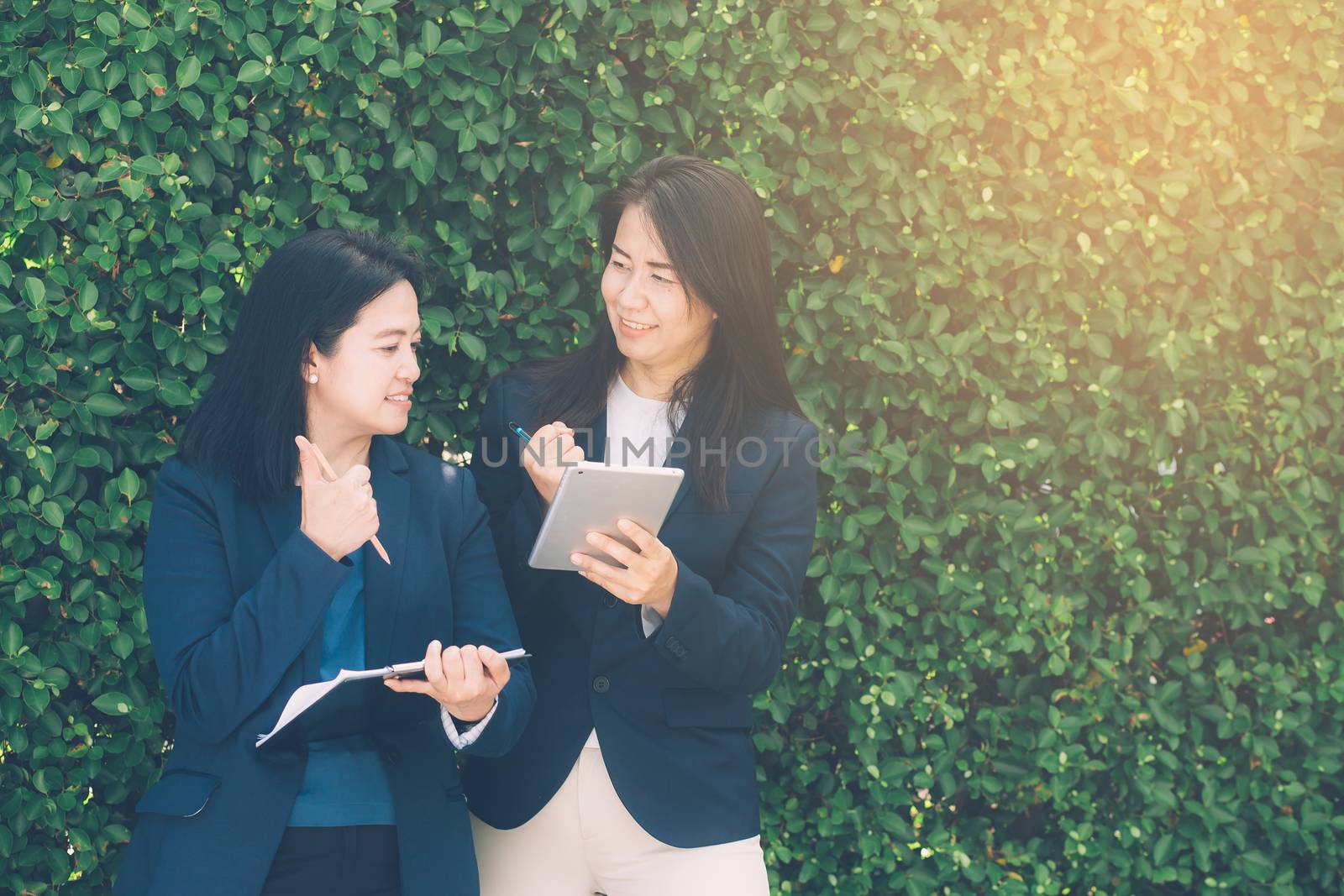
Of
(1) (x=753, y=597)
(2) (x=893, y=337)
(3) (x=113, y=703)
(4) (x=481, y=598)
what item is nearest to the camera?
(4) (x=481, y=598)

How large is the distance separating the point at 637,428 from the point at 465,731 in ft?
2.84

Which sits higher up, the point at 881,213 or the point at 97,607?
the point at 881,213

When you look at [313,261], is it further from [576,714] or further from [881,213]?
[881,213]

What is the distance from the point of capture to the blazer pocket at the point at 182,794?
7.98 feet

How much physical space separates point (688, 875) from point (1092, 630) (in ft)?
5.82

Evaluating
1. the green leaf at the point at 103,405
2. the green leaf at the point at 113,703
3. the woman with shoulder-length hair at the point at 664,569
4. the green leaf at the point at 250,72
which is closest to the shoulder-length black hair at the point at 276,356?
the woman with shoulder-length hair at the point at 664,569

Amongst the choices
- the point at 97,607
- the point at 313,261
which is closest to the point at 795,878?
the point at 97,607

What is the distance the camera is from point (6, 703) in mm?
3189

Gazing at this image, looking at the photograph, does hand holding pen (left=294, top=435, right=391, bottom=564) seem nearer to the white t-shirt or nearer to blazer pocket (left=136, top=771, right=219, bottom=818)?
blazer pocket (left=136, top=771, right=219, bottom=818)

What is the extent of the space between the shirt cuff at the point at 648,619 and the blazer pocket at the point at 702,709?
17cm

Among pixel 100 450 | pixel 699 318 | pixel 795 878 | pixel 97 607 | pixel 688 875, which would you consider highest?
pixel 699 318

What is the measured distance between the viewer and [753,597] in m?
2.93

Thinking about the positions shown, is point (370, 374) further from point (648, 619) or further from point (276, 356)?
point (648, 619)

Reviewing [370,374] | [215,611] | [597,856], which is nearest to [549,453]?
[370,374]
